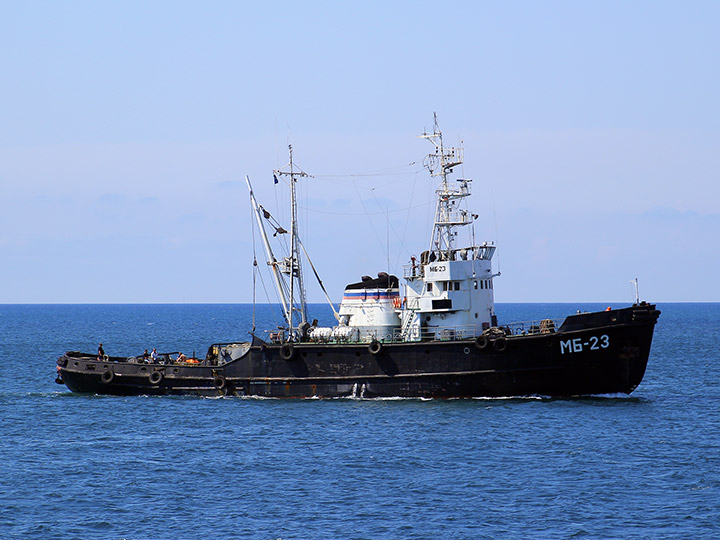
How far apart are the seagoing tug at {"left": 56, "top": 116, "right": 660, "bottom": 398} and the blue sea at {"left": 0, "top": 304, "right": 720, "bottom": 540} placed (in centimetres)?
85

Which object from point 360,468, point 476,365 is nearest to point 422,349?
point 476,365

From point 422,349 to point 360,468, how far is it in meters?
10.3

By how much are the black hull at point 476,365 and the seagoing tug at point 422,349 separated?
44 mm

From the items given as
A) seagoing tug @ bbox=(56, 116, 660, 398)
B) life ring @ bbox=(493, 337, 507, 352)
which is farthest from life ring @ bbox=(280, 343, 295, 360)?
life ring @ bbox=(493, 337, 507, 352)

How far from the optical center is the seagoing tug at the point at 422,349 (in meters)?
39.6

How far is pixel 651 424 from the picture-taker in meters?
37.8

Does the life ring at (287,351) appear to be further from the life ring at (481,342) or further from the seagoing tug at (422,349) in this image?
the life ring at (481,342)

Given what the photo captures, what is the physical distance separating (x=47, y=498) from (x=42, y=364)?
150 ft

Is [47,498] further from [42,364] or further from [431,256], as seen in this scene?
[42,364]

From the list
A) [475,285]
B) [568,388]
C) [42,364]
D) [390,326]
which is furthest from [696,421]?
[42,364]

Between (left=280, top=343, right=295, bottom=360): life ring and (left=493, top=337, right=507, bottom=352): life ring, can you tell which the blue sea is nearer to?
(left=280, top=343, right=295, bottom=360): life ring

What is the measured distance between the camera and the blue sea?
25.2 metres

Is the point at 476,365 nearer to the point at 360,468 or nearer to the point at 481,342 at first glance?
the point at 481,342

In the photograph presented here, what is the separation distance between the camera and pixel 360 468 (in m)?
30.9
